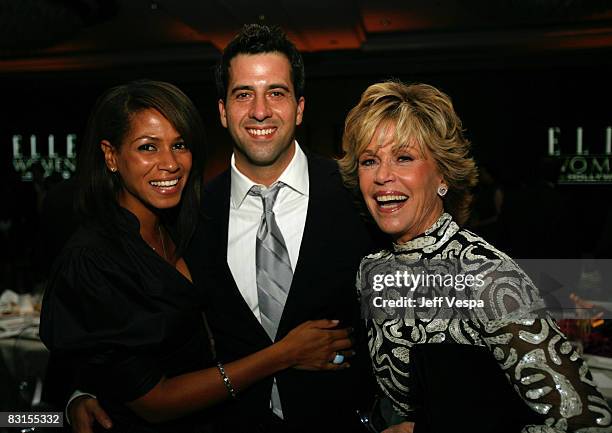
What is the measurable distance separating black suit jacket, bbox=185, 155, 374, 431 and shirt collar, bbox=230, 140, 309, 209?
1.7 inches

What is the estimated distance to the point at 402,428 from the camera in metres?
1.43

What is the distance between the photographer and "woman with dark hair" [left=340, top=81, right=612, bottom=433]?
45.6 inches

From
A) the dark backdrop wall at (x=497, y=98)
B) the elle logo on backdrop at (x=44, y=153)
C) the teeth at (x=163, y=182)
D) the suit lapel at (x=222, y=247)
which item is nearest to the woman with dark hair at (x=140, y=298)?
the teeth at (x=163, y=182)

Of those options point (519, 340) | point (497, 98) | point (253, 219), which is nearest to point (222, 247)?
point (253, 219)

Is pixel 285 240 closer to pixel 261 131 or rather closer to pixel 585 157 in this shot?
pixel 261 131

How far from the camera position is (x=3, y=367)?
2.57 m

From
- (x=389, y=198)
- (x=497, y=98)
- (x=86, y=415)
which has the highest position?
(x=497, y=98)

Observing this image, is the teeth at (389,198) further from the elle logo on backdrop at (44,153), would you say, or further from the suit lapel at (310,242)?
the elle logo on backdrop at (44,153)

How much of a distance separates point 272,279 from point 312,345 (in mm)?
240

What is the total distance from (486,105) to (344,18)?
Result: 3127 millimetres

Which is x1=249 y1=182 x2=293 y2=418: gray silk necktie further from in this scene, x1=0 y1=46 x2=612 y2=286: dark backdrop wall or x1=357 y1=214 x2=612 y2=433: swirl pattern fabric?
x1=0 y1=46 x2=612 y2=286: dark backdrop wall

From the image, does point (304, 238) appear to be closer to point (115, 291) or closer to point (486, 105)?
point (115, 291)

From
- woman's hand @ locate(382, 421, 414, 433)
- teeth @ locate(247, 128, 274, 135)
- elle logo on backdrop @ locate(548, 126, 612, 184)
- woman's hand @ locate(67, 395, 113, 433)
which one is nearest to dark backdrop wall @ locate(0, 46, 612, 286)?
elle logo on backdrop @ locate(548, 126, 612, 184)

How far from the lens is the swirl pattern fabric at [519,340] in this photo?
1.14 metres
